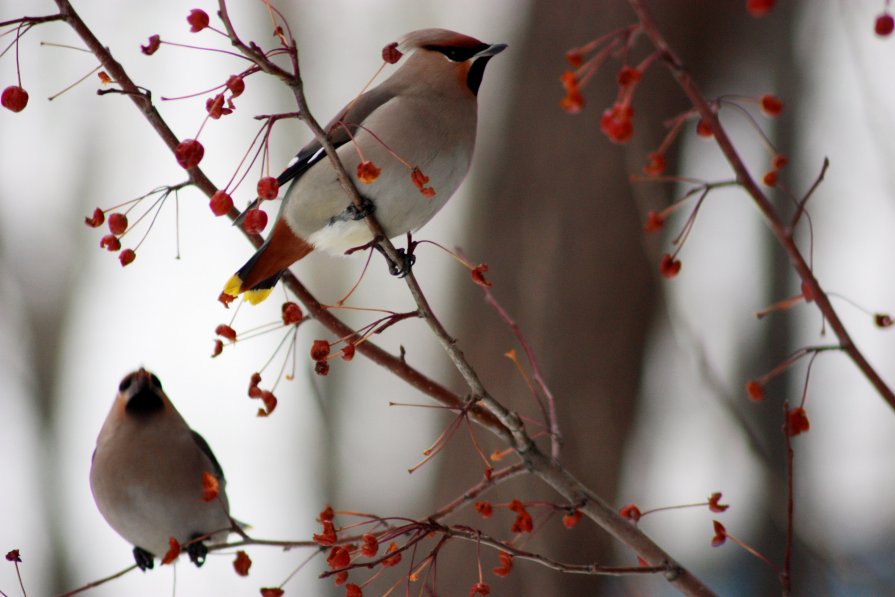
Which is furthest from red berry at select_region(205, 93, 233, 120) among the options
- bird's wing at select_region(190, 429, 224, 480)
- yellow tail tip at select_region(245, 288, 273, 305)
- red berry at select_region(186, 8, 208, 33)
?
bird's wing at select_region(190, 429, 224, 480)

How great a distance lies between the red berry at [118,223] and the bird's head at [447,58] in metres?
0.94

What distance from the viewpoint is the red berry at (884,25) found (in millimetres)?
1330

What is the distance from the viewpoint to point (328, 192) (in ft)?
8.07

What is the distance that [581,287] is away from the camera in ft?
14.0

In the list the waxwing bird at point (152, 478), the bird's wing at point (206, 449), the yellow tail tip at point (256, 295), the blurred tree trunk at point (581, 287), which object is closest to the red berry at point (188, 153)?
the yellow tail tip at point (256, 295)

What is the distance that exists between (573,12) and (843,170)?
1.84 meters

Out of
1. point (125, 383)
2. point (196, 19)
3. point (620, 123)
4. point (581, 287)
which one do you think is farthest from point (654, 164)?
point (581, 287)

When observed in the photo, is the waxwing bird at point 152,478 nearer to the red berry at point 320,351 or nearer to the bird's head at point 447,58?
the red berry at point 320,351

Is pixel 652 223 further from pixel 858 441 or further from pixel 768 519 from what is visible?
pixel 858 441

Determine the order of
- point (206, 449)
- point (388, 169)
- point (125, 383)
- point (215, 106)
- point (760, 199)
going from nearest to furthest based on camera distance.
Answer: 1. point (760, 199)
2. point (215, 106)
3. point (388, 169)
4. point (206, 449)
5. point (125, 383)

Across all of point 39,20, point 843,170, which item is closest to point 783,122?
point 843,170

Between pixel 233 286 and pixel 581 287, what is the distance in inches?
83.6

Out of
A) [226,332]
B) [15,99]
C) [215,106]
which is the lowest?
[226,332]

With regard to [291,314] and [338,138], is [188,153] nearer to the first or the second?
[291,314]
